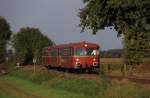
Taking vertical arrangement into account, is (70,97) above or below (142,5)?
below

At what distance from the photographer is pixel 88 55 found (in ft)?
163

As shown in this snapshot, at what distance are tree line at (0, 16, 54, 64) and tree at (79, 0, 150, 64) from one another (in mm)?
44291

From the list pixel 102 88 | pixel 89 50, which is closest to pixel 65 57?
pixel 89 50

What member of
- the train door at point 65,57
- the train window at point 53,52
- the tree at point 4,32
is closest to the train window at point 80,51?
the train door at point 65,57

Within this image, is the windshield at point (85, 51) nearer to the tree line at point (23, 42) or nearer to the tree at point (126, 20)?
the tree at point (126, 20)

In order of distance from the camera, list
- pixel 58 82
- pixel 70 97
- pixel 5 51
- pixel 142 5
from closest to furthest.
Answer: pixel 70 97 → pixel 58 82 → pixel 142 5 → pixel 5 51

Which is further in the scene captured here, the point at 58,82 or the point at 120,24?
the point at 120,24

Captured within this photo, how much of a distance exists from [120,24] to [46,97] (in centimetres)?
2008

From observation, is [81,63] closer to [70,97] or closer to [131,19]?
[131,19]

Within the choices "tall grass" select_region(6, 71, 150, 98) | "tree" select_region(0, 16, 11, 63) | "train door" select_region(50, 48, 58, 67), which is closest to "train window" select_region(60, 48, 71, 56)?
"train door" select_region(50, 48, 58, 67)

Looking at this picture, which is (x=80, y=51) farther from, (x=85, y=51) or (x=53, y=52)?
(x=53, y=52)

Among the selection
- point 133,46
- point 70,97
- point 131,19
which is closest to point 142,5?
point 131,19

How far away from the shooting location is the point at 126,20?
1768 inches

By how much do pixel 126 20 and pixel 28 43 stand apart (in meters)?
58.5
